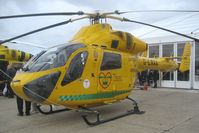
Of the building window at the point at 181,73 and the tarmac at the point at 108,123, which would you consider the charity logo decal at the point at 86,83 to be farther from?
the building window at the point at 181,73

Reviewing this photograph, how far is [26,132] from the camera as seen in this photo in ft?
14.6

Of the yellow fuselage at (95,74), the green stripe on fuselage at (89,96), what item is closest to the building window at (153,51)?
the yellow fuselage at (95,74)

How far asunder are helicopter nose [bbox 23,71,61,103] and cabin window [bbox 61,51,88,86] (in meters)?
0.28

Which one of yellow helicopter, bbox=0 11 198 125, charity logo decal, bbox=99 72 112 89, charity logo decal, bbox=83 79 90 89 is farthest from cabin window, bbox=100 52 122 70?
charity logo decal, bbox=83 79 90 89

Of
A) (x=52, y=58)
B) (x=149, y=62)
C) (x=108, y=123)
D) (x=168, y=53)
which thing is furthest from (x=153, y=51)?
(x=52, y=58)

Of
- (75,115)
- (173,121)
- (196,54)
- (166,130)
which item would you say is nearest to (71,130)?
(75,115)

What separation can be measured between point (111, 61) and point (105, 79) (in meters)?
0.61

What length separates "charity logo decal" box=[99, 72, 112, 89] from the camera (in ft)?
17.6

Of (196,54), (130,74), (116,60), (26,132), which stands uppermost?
(196,54)

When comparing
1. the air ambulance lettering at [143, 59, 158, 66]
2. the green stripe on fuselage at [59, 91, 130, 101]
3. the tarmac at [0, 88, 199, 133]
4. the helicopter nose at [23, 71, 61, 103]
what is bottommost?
the tarmac at [0, 88, 199, 133]

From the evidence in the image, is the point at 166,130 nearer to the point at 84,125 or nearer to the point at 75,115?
the point at 84,125

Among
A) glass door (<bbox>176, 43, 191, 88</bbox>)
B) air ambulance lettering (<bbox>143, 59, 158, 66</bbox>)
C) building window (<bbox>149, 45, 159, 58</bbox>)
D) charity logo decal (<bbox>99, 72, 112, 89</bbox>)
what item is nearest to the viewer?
charity logo decal (<bbox>99, 72, 112, 89</bbox>)

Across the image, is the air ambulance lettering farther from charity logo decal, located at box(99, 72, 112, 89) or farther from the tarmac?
charity logo decal, located at box(99, 72, 112, 89)

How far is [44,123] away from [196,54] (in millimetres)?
12541
